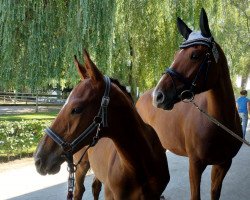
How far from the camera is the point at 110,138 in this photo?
2.66 meters

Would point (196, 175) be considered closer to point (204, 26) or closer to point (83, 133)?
point (204, 26)

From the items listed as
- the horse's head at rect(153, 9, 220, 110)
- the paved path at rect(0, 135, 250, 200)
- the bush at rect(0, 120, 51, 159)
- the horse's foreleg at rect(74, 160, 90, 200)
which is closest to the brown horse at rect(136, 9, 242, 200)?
the horse's head at rect(153, 9, 220, 110)

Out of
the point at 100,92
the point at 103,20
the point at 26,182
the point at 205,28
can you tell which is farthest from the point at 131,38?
the point at 100,92

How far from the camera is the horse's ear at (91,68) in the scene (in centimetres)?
227

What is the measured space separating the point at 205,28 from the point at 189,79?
49cm

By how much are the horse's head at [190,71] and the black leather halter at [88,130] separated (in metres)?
0.67

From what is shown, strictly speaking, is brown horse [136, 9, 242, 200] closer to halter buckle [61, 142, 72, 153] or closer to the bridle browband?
the bridle browband

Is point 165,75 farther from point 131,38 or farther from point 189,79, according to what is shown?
point 131,38

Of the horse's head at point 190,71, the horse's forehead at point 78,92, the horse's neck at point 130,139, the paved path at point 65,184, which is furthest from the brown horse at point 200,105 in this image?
the paved path at point 65,184

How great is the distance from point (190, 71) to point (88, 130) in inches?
47.2

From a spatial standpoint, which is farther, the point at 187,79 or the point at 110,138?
the point at 187,79

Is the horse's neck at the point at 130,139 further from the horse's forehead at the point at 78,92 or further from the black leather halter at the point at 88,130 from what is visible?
the horse's forehead at the point at 78,92

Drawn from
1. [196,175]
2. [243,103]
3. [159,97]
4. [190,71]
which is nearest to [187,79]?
[190,71]

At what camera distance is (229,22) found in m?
16.7
